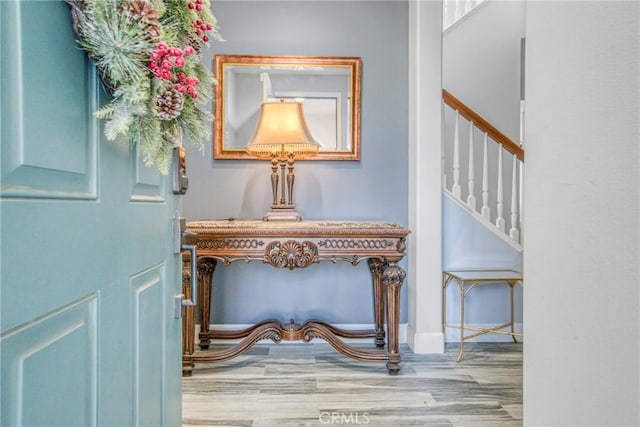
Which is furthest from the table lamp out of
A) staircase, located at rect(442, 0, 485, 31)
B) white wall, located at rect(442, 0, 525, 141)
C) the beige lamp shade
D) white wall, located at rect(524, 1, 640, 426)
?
staircase, located at rect(442, 0, 485, 31)

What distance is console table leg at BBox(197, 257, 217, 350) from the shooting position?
280cm

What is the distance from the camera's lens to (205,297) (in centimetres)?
283

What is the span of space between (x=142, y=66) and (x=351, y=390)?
6.49 ft

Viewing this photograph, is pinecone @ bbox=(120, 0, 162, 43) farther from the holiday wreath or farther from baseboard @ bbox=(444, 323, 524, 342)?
baseboard @ bbox=(444, 323, 524, 342)

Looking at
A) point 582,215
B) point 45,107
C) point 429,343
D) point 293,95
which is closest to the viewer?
point 45,107

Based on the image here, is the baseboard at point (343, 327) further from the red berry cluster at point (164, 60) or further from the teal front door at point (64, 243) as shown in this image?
the red berry cluster at point (164, 60)

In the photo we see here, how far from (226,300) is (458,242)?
176 centimetres

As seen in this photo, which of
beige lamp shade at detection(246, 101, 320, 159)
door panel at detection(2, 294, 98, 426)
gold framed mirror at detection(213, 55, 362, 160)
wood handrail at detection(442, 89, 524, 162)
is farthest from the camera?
wood handrail at detection(442, 89, 524, 162)

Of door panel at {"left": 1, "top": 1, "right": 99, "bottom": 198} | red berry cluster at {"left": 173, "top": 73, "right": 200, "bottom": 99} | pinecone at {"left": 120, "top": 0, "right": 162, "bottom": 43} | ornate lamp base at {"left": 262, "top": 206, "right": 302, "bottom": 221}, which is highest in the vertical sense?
pinecone at {"left": 120, "top": 0, "right": 162, "bottom": 43}

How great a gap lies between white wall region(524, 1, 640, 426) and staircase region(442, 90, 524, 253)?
2.25 m

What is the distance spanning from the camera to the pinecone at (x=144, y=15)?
700mm

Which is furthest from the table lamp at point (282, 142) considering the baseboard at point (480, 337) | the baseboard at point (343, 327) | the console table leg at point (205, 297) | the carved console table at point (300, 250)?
the baseboard at point (480, 337)

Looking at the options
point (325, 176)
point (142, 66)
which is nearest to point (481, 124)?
point (325, 176)

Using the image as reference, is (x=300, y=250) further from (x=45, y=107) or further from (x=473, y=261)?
(x=45, y=107)
